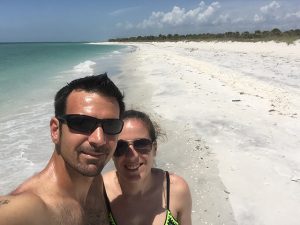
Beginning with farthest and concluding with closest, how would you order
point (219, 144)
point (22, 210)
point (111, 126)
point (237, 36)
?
point (237, 36) < point (219, 144) < point (111, 126) < point (22, 210)

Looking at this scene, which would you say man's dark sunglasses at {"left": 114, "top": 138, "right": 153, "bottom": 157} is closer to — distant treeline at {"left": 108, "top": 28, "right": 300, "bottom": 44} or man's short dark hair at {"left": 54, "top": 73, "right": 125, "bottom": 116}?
man's short dark hair at {"left": 54, "top": 73, "right": 125, "bottom": 116}

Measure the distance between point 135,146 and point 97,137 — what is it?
0.57 meters

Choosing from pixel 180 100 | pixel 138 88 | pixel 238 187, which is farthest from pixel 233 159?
pixel 138 88

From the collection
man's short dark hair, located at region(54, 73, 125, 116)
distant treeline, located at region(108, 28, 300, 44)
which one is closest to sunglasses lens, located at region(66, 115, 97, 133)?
man's short dark hair, located at region(54, 73, 125, 116)

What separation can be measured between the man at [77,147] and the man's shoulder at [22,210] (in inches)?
2.0

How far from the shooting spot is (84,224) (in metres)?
2.12

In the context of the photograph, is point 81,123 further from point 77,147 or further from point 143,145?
point 143,145

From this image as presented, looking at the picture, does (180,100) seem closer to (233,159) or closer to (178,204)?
(233,159)

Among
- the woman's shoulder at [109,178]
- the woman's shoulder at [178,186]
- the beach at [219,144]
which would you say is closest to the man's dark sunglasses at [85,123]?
the woman's shoulder at [109,178]

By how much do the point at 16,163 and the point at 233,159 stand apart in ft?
11.1

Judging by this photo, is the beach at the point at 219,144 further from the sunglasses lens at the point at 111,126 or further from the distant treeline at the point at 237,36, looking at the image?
the distant treeline at the point at 237,36

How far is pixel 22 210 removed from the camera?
1.55 meters

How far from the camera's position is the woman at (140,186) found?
2.49 metres

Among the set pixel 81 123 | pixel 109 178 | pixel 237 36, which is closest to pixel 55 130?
pixel 81 123
